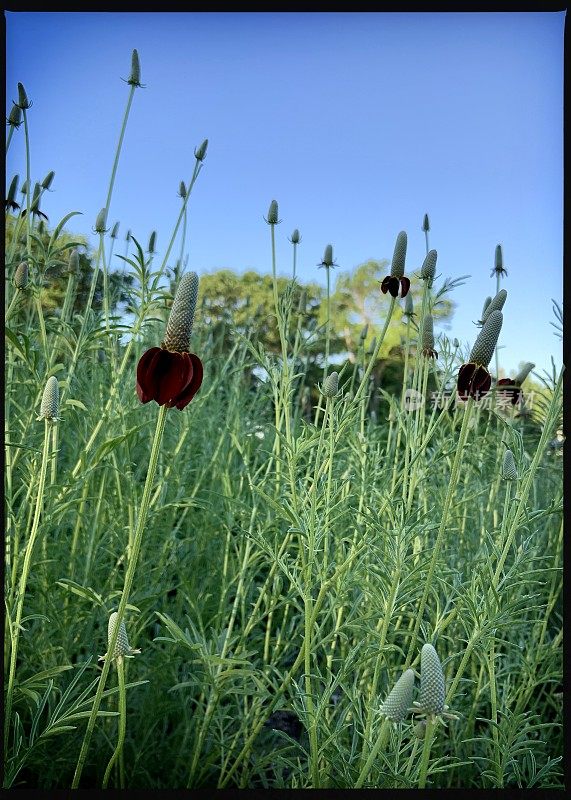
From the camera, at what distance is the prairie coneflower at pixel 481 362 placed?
1178 millimetres

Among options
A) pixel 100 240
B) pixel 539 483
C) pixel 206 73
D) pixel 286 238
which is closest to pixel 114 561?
pixel 100 240

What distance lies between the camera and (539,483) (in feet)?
7.93

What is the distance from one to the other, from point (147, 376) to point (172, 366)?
1.5 inches

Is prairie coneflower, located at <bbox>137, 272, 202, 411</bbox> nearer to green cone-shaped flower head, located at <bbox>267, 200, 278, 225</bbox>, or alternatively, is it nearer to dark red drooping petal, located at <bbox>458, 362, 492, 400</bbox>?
dark red drooping petal, located at <bbox>458, 362, 492, 400</bbox>

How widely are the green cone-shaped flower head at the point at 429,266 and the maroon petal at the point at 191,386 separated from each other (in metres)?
0.63

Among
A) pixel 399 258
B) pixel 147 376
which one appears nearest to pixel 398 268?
pixel 399 258

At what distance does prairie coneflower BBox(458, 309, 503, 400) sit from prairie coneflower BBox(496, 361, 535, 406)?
21.5 inches

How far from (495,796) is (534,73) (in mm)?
1434

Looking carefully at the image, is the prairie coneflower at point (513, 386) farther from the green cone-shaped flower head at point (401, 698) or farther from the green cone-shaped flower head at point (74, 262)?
the green cone-shaped flower head at point (74, 262)

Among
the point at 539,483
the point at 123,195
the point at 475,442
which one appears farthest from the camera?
the point at 539,483

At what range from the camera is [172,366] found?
3.28ft

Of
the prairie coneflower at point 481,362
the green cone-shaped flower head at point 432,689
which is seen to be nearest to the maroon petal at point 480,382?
the prairie coneflower at point 481,362

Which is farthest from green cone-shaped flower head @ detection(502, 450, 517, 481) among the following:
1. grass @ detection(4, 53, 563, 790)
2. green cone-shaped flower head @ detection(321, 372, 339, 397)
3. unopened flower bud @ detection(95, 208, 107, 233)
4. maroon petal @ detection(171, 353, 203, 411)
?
unopened flower bud @ detection(95, 208, 107, 233)
